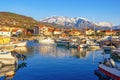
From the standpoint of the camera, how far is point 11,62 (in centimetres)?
3800

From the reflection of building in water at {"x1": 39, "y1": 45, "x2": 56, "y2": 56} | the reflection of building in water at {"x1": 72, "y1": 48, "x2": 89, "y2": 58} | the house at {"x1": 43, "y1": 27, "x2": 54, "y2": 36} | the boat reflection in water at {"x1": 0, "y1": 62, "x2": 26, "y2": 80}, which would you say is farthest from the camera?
the house at {"x1": 43, "y1": 27, "x2": 54, "y2": 36}

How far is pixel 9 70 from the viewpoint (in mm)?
34062

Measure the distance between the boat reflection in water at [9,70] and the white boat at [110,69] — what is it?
9589 mm

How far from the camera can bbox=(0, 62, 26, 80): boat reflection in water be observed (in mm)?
28922

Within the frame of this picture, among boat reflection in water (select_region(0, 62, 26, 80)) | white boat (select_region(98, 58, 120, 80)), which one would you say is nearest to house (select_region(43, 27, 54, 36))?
boat reflection in water (select_region(0, 62, 26, 80))

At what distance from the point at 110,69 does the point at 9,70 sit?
13.8m

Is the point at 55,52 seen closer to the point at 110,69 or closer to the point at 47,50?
the point at 47,50

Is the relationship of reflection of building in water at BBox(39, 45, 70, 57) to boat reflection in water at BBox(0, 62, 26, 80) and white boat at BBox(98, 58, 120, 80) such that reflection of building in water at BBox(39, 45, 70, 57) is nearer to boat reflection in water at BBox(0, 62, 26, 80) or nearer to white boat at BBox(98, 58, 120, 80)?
boat reflection in water at BBox(0, 62, 26, 80)

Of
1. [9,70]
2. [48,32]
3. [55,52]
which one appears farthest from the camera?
[48,32]

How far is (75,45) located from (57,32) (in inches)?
3336

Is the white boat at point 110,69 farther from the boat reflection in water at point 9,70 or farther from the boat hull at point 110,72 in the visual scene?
the boat reflection in water at point 9,70

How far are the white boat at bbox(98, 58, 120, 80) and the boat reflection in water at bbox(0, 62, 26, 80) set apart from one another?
31.5ft

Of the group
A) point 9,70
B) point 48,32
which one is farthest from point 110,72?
point 48,32

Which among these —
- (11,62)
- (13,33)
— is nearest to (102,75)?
(11,62)
